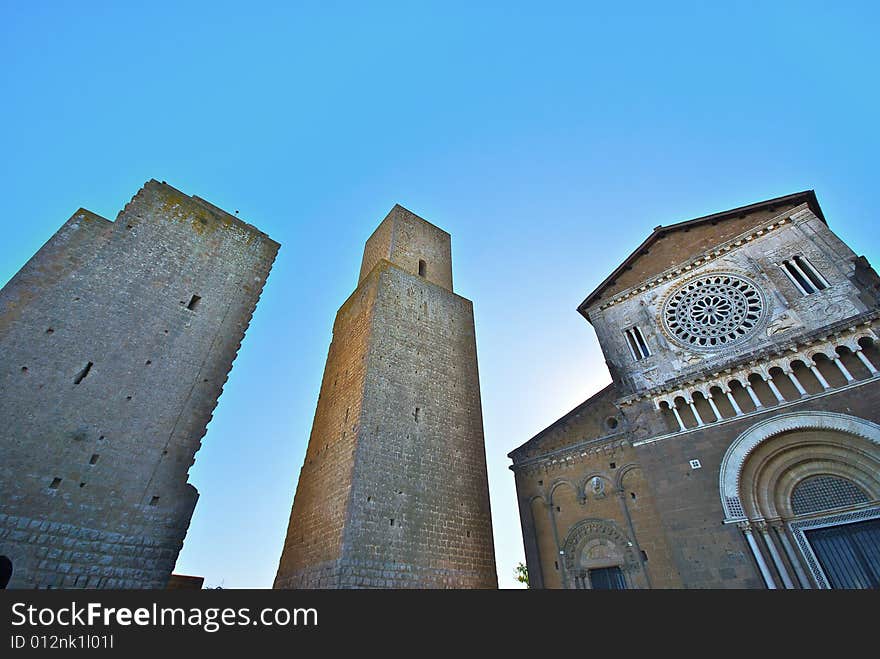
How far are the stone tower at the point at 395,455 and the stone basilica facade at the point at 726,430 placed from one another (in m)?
2.67

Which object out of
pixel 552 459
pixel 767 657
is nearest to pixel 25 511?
pixel 767 657

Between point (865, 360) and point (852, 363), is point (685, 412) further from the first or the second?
point (865, 360)

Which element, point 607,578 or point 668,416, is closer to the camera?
point 607,578

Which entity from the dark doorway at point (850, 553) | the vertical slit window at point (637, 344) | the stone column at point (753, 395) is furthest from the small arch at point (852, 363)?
the vertical slit window at point (637, 344)

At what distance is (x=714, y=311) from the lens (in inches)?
516

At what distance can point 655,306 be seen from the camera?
1470 cm

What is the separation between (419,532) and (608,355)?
8.69 meters

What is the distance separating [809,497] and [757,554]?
2.01 metres

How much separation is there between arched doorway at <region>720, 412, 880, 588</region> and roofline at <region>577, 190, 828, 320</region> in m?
7.42

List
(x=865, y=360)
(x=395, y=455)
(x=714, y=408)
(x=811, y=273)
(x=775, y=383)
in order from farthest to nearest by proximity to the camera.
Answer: (x=395, y=455)
(x=811, y=273)
(x=714, y=408)
(x=775, y=383)
(x=865, y=360)

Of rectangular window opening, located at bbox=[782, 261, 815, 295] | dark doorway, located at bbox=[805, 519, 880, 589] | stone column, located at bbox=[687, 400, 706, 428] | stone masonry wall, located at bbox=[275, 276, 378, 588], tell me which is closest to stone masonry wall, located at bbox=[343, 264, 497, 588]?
stone masonry wall, located at bbox=[275, 276, 378, 588]

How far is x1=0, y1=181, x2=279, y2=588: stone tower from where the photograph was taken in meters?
8.11

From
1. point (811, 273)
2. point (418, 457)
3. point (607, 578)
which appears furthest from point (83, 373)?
point (811, 273)

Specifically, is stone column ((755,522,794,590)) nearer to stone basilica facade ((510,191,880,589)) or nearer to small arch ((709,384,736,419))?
stone basilica facade ((510,191,880,589))
